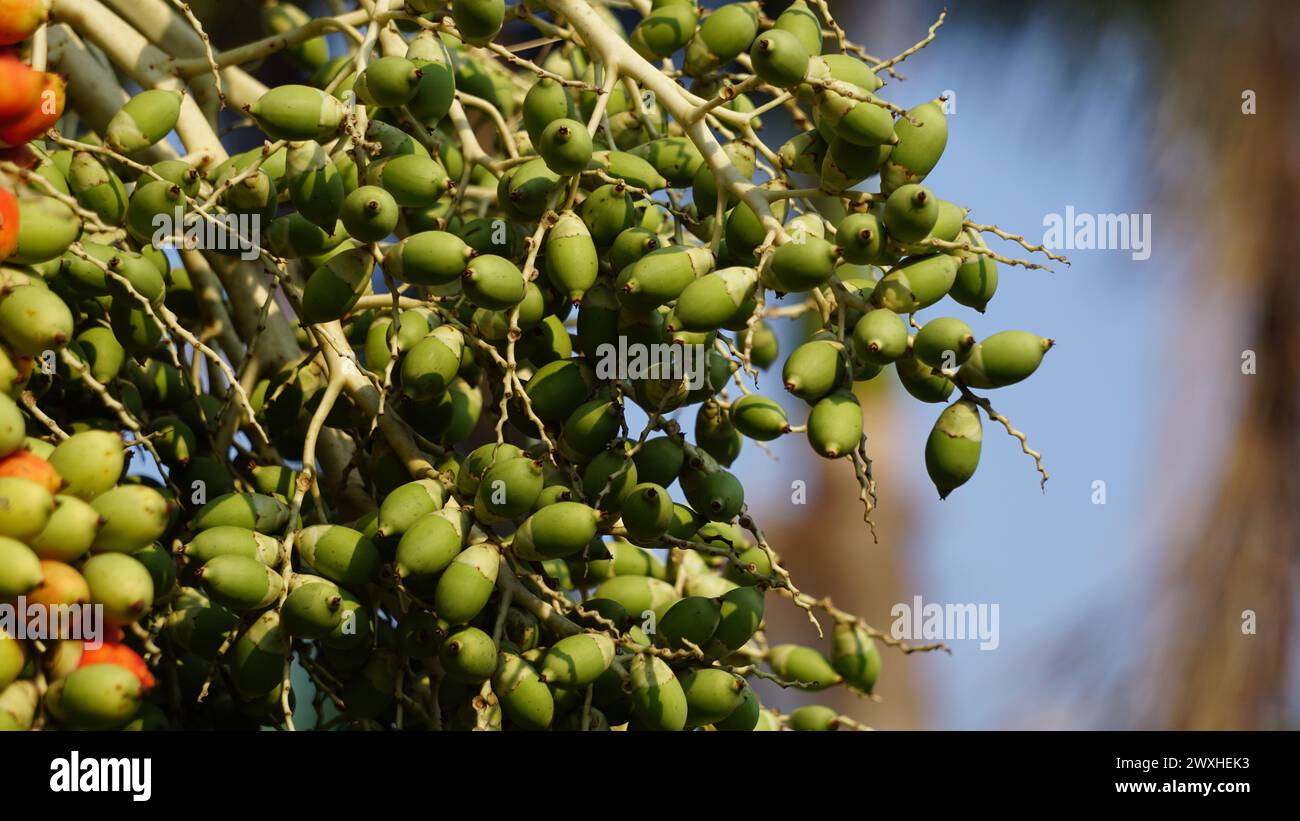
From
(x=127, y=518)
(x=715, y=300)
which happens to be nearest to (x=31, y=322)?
(x=127, y=518)

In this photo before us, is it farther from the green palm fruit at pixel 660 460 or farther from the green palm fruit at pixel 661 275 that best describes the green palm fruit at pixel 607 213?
the green palm fruit at pixel 660 460

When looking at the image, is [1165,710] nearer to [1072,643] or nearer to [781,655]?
[1072,643]

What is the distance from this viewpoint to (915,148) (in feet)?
4.84


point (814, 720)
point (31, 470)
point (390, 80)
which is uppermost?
point (390, 80)

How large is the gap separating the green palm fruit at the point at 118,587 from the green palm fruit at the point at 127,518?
0.8 inches

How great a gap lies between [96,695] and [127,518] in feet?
0.52

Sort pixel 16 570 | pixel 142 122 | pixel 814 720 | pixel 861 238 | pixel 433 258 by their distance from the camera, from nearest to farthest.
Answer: pixel 16 570 → pixel 861 238 → pixel 433 258 → pixel 142 122 → pixel 814 720

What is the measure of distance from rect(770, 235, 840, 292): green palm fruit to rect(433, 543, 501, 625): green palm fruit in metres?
0.40

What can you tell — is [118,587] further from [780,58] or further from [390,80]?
[780,58]

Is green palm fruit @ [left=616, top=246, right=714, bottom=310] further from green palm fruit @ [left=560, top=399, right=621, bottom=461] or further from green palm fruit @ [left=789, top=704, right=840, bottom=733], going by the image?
green palm fruit @ [left=789, top=704, right=840, bottom=733]

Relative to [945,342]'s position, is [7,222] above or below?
above

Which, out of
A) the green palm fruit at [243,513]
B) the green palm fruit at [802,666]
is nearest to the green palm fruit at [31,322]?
the green palm fruit at [243,513]

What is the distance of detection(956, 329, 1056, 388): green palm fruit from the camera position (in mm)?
1428

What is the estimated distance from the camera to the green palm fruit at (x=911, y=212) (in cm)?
142
